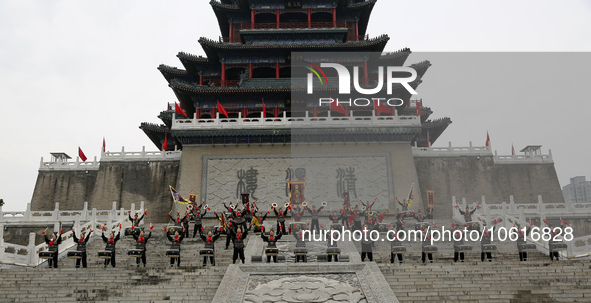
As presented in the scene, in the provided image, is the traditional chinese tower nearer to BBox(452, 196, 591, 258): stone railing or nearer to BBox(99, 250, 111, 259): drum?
BBox(452, 196, 591, 258): stone railing

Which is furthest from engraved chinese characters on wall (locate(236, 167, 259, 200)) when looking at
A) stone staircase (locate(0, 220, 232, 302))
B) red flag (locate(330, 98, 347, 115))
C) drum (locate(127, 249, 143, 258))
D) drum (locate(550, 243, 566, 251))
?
drum (locate(550, 243, 566, 251))

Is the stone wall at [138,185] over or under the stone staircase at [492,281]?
over

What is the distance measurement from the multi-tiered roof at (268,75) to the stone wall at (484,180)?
292 cm

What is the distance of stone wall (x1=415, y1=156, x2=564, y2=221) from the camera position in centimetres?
2694

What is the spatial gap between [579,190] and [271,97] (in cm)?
5924

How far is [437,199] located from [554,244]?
12.5m

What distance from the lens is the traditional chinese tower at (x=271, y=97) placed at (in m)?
25.7

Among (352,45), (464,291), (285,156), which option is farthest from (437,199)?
(464,291)

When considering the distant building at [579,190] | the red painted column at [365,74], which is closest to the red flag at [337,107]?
the red painted column at [365,74]

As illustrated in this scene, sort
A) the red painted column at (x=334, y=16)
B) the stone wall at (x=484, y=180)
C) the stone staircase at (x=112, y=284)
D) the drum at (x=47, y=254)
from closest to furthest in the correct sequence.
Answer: the stone staircase at (x=112, y=284), the drum at (x=47, y=254), the stone wall at (x=484, y=180), the red painted column at (x=334, y=16)

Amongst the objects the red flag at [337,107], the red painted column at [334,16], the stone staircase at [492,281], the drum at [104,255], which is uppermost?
the red painted column at [334,16]

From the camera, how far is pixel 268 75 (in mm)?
31859

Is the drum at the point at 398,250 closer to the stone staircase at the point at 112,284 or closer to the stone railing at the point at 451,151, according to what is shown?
the stone staircase at the point at 112,284

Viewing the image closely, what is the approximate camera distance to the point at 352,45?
98.2 ft
